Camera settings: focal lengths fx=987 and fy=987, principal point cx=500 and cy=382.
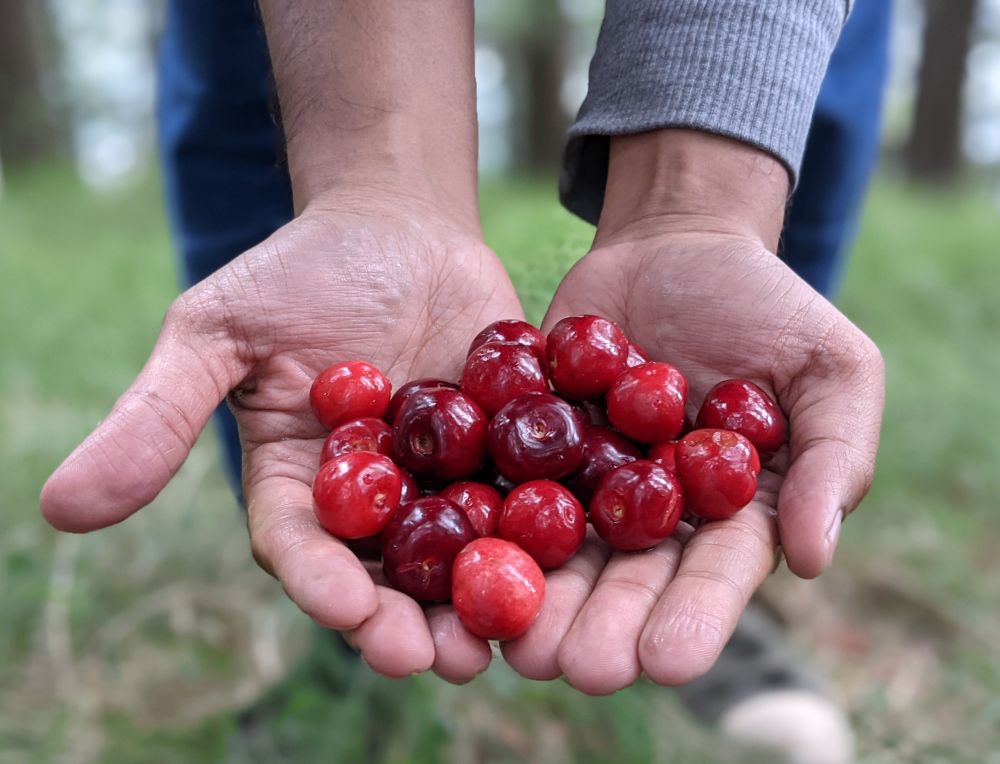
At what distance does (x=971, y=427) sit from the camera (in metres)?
4.26

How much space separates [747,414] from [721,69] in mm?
824

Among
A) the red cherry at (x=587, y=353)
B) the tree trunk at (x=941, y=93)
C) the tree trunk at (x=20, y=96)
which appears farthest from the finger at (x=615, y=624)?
the tree trunk at (x=941, y=93)

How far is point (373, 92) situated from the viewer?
2256 mm

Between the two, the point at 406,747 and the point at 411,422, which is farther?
the point at 406,747

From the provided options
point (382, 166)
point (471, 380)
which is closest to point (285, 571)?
point (471, 380)

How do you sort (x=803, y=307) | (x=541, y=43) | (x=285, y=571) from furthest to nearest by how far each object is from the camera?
(x=541, y=43) → (x=803, y=307) → (x=285, y=571)

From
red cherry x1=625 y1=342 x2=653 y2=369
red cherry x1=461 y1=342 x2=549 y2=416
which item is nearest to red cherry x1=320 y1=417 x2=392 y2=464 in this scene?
red cherry x1=461 y1=342 x2=549 y2=416

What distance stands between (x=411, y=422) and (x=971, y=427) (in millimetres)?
3205

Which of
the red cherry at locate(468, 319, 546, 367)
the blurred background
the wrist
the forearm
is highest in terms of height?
the forearm

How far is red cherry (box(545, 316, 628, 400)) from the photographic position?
2090 mm

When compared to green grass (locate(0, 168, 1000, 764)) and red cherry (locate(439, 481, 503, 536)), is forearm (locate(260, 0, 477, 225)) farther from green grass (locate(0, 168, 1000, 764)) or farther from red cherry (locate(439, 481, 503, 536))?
red cherry (locate(439, 481, 503, 536))

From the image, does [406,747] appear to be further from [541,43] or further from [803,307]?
[541,43]

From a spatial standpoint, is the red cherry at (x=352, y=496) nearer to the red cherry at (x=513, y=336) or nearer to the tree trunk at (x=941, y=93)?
the red cherry at (x=513, y=336)

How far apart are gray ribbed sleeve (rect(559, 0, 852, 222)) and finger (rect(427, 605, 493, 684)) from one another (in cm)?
126
